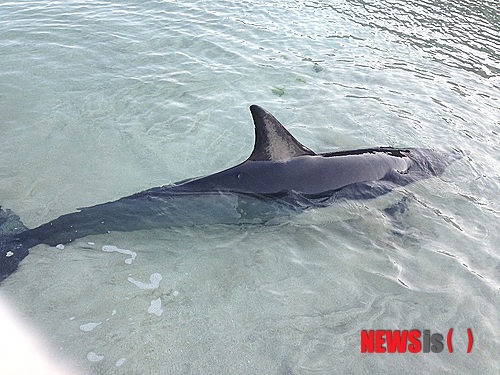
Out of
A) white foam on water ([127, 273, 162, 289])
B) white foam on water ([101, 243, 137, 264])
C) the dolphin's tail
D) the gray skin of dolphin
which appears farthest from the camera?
white foam on water ([101, 243, 137, 264])

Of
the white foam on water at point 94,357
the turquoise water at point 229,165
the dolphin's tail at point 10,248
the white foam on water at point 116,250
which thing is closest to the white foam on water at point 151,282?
the turquoise water at point 229,165

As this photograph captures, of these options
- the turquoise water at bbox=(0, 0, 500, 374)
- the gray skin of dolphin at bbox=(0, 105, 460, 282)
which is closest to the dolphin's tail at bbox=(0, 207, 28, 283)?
the gray skin of dolphin at bbox=(0, 105, 460, 282)

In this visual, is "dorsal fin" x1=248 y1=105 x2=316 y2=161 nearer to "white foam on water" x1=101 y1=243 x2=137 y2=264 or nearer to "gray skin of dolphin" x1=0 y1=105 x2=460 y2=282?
"gray skin of dolphin" x1=0 y1=105 x2=460 y2=282

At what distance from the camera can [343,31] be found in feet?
42.6

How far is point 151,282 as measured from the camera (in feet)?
16.6

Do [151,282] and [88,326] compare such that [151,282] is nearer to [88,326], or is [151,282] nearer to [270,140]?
[88,326]

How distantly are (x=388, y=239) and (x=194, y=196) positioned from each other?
8.83 ft

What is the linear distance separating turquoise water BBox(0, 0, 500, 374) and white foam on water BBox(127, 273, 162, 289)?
2cm

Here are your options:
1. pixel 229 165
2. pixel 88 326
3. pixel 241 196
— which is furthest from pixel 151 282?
pixel 229 165

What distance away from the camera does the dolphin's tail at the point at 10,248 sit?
16.0ft

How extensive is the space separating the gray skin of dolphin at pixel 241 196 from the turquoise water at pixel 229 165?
0.20 meters

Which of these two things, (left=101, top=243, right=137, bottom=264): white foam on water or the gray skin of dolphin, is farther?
(left=101, top=243, right=137, bottom=264): white foam on water

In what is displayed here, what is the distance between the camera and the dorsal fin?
5637 millimetres

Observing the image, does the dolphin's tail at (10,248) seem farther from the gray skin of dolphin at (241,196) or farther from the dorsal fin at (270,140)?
the dorsal fin at (270,140)
